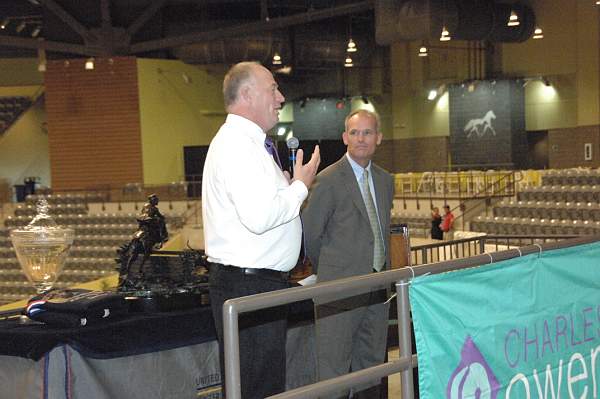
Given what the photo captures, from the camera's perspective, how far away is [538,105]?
83.0 feet

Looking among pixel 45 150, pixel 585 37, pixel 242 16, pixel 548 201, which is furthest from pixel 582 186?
pixel 45 150

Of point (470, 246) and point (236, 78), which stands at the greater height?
point (236, 78)

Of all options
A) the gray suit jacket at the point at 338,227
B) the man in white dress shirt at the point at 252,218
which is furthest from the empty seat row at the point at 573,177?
the man in white dress shirt at the point at 252,218

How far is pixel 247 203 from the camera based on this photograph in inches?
116

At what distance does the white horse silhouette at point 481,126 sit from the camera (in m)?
26.0

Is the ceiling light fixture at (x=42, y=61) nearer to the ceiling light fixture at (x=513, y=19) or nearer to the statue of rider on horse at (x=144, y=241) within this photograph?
the ceiling light fixture at (x=513, y=19)

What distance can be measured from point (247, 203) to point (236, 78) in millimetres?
505

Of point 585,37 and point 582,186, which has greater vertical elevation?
point 585,37

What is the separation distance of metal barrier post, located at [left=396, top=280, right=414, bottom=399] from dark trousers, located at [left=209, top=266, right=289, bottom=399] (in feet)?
1.68

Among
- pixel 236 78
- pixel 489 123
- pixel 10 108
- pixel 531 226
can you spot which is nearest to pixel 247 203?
pixel 236 78

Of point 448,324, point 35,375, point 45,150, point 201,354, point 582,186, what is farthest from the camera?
point 45,150

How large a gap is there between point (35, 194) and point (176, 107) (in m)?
4.80

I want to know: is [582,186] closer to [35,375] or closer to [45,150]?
[35,375]

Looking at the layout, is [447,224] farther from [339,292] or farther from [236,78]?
[339,292]
